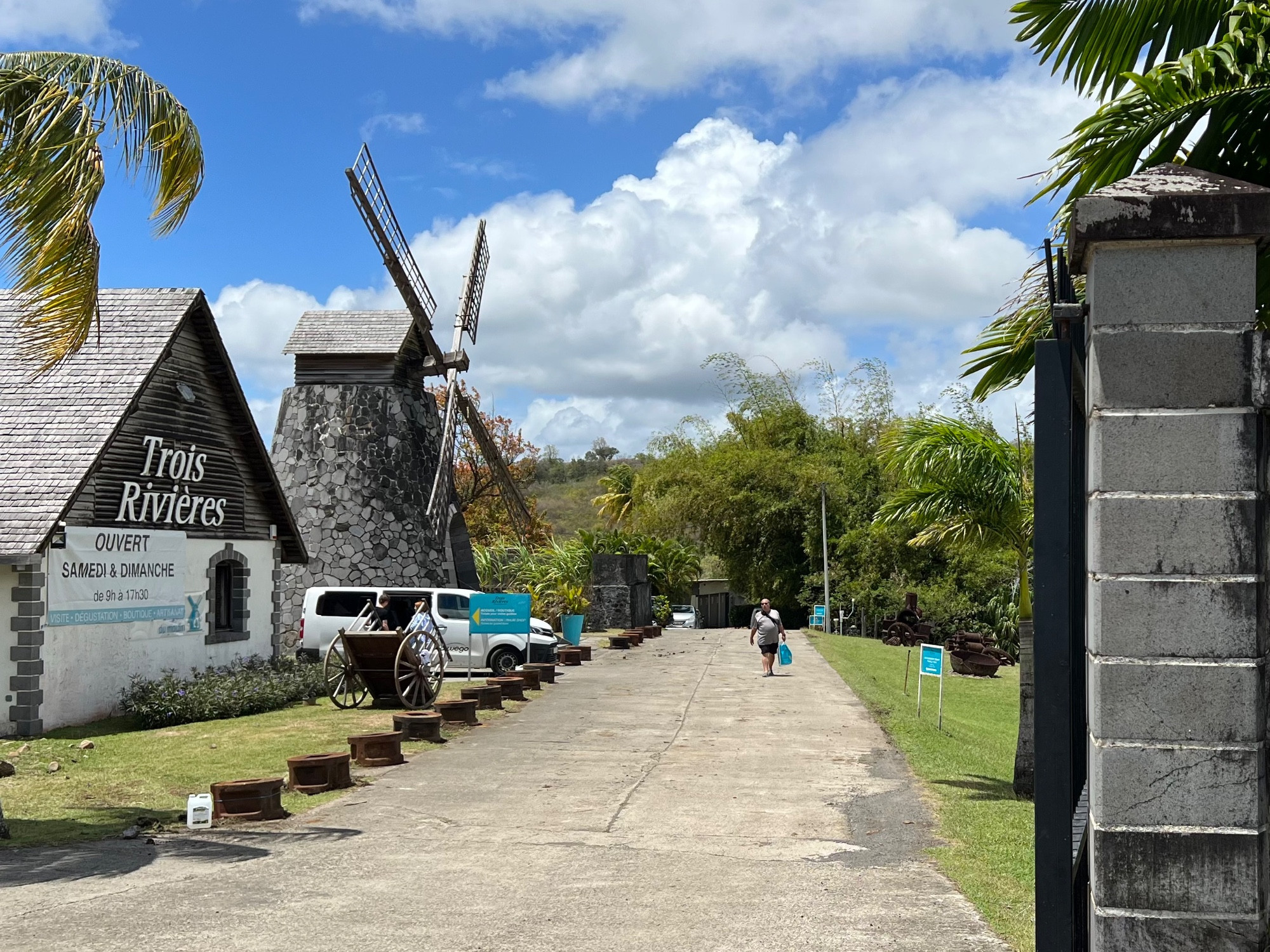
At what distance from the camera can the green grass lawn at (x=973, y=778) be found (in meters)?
7.77

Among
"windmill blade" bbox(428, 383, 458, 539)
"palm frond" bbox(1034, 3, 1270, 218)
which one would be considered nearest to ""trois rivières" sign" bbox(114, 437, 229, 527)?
"windmill blade" bbox(428, 383, 458, 539)

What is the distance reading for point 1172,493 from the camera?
4.21 metres

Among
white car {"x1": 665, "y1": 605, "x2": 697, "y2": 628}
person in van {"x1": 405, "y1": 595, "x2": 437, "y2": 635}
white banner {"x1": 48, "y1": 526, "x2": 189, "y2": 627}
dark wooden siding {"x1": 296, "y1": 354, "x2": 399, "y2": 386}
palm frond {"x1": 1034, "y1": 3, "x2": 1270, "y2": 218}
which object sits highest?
dark wooden siding {"x1": 296, "y1": 354, "x2": 399, "y2": 386}

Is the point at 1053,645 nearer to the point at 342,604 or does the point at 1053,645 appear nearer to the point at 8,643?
the point at 8,643

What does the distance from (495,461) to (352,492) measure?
272 inches

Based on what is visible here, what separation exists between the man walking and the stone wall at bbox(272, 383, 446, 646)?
9.73 m

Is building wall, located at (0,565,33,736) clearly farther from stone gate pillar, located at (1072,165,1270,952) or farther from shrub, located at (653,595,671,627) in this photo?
shrub, located at (653,595,671,627)

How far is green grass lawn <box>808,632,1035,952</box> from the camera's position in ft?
25.5

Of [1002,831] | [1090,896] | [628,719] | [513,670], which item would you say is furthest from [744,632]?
[1090,896]

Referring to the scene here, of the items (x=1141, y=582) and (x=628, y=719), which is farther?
(x=628, y=719)

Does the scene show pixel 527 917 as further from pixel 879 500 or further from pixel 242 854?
pixel 879 500

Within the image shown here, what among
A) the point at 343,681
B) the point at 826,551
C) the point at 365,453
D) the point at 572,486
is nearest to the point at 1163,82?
the point at 343,681

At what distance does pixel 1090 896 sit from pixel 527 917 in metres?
3.79

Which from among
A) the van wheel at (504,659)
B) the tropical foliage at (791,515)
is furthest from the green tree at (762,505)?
the van wheel at (504,659)
